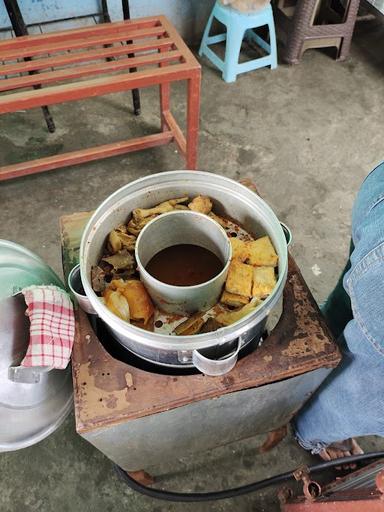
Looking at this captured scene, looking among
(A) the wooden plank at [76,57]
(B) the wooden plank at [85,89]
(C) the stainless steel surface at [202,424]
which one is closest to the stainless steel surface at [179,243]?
(C) the stainless steel surface at [202,424]

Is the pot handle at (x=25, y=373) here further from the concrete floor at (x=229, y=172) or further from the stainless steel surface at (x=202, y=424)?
the concrete floor at (x=229, y=172)

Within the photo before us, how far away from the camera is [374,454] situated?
146 cm

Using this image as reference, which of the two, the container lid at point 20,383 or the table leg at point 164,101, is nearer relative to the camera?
the container lid at point 20,383

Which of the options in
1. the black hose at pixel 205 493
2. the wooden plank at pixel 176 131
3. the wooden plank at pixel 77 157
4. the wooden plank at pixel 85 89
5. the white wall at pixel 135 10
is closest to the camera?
the black hose at pixel 205 493

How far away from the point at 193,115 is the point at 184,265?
3.81ft

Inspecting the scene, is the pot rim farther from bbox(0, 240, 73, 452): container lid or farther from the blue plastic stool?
the blue plastic stool

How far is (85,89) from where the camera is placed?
1.80 metres

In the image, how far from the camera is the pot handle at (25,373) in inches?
36.8

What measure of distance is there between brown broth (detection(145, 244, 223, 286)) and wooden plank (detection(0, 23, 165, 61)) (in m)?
1.36

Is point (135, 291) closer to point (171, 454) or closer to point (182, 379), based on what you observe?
point (182, 379)

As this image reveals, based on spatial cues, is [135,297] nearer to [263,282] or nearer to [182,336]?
[182,336]

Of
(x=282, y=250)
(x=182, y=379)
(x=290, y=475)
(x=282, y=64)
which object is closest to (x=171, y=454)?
(x=290, y=475)

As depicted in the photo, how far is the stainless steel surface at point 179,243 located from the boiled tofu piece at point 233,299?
2 centimetres

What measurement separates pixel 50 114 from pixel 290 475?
242cm
